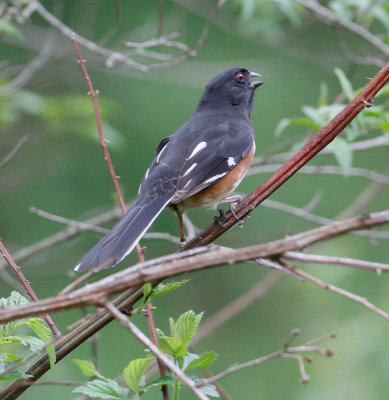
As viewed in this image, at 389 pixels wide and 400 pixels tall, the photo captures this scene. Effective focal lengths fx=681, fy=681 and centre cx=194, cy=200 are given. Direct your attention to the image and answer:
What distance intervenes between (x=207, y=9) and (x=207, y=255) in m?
5.14

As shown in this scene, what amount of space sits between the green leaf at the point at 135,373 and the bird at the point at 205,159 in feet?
3.06

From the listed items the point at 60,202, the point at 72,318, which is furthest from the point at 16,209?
the point at 72,318

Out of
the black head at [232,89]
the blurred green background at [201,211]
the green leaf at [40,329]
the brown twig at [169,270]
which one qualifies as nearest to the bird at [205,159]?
the black head at [232,89]

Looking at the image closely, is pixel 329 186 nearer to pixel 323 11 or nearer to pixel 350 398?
pixel 323 11

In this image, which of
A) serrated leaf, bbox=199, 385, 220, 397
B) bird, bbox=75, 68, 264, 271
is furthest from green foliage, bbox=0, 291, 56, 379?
bird, bbox=75, 68, 264, 271

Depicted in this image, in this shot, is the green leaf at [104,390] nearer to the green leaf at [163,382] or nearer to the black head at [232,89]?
the green leaf at [163,382]

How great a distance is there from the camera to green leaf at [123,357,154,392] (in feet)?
4.96

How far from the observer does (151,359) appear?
4.97 ft

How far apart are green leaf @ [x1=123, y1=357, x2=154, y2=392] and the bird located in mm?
932

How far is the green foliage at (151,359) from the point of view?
4.86ft

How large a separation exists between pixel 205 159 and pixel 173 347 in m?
1.77

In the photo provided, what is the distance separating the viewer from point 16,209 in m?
6.42

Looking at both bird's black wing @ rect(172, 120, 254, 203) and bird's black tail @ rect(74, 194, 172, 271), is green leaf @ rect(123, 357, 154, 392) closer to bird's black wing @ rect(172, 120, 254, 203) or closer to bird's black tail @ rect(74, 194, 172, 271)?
bird's black tail @ rect(74, 194, 172, 271)

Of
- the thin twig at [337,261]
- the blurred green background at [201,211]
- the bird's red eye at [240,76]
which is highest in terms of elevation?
Result: the bird's red eye at [240,76]
